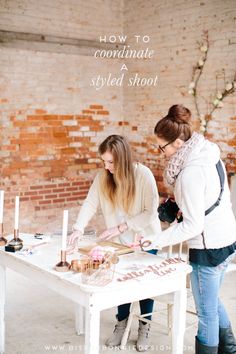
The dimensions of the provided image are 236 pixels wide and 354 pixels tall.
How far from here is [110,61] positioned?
7477 mm

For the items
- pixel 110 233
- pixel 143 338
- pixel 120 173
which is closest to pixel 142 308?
pixel 143 338

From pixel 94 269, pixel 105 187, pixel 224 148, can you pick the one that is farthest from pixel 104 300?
pixel 224 148

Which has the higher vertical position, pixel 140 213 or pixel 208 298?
pixel 140 213

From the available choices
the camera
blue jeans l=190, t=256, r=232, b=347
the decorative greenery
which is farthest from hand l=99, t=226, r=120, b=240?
the decorative greenery

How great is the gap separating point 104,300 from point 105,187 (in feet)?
3.81

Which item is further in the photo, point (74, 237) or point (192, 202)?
point (74, 237)

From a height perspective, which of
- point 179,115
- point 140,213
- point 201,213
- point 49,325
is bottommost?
point 49,325

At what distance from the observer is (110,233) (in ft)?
12.0

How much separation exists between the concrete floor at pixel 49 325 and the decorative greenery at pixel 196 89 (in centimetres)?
212

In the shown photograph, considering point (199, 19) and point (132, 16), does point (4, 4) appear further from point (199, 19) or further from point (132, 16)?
point (199, 19)

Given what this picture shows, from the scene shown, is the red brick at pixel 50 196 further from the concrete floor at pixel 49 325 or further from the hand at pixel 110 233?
the hand at pixel 110 233

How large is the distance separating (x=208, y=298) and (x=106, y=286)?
0.69 m

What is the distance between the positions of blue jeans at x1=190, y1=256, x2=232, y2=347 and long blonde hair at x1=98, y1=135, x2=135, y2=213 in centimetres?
76

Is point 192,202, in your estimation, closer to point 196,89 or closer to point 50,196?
point 196,89
